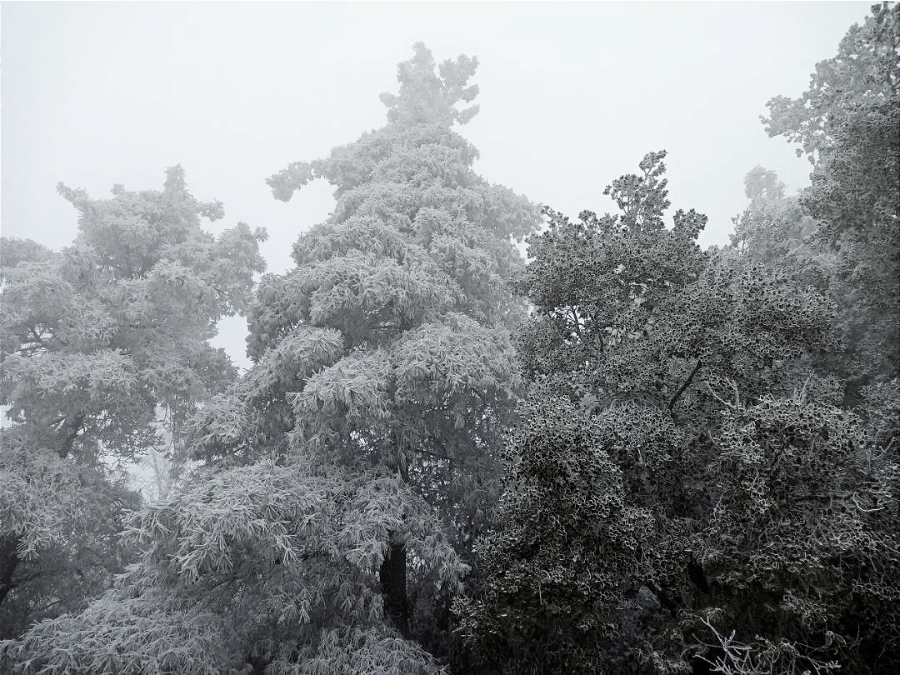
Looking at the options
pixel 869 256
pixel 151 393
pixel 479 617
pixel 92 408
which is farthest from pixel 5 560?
pixel 869 256

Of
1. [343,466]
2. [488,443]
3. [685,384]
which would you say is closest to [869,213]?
[685,384]

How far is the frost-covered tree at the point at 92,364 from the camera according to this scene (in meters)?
10.7

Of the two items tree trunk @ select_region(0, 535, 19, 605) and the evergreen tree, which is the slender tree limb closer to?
the evergreen tree

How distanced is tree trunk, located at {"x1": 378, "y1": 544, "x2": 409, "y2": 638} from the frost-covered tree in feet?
21.2

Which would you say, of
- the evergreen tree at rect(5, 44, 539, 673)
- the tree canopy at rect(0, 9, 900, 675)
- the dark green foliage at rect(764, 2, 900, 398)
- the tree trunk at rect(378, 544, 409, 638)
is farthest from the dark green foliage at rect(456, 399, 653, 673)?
the dark green foliage at rect(764, 2, 900, 398)

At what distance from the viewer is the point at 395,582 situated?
947 cm

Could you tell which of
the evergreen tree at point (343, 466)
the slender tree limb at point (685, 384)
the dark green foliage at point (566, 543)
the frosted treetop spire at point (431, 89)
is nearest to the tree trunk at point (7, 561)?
the evergreen tree at point (343, 466)

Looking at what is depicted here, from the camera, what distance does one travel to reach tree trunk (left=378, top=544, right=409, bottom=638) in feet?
30.3

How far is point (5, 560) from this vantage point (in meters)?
10.8

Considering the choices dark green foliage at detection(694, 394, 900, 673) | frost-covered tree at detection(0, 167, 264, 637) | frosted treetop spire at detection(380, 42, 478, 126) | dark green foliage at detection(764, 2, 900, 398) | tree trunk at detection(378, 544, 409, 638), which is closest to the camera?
dark green foliage at detection(694, 394, 900, 673)

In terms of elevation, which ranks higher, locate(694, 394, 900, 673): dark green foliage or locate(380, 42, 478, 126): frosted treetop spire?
locate(380, 42, 478, 126): frosted treetop spire

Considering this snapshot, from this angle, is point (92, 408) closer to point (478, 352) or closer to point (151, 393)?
point (151, 393)

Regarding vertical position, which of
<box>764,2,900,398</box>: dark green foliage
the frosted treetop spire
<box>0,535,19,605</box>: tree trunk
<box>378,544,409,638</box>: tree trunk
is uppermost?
the frosted treetop spire

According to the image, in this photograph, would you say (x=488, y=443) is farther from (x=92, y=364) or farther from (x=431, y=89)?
(x=431, y=89)
